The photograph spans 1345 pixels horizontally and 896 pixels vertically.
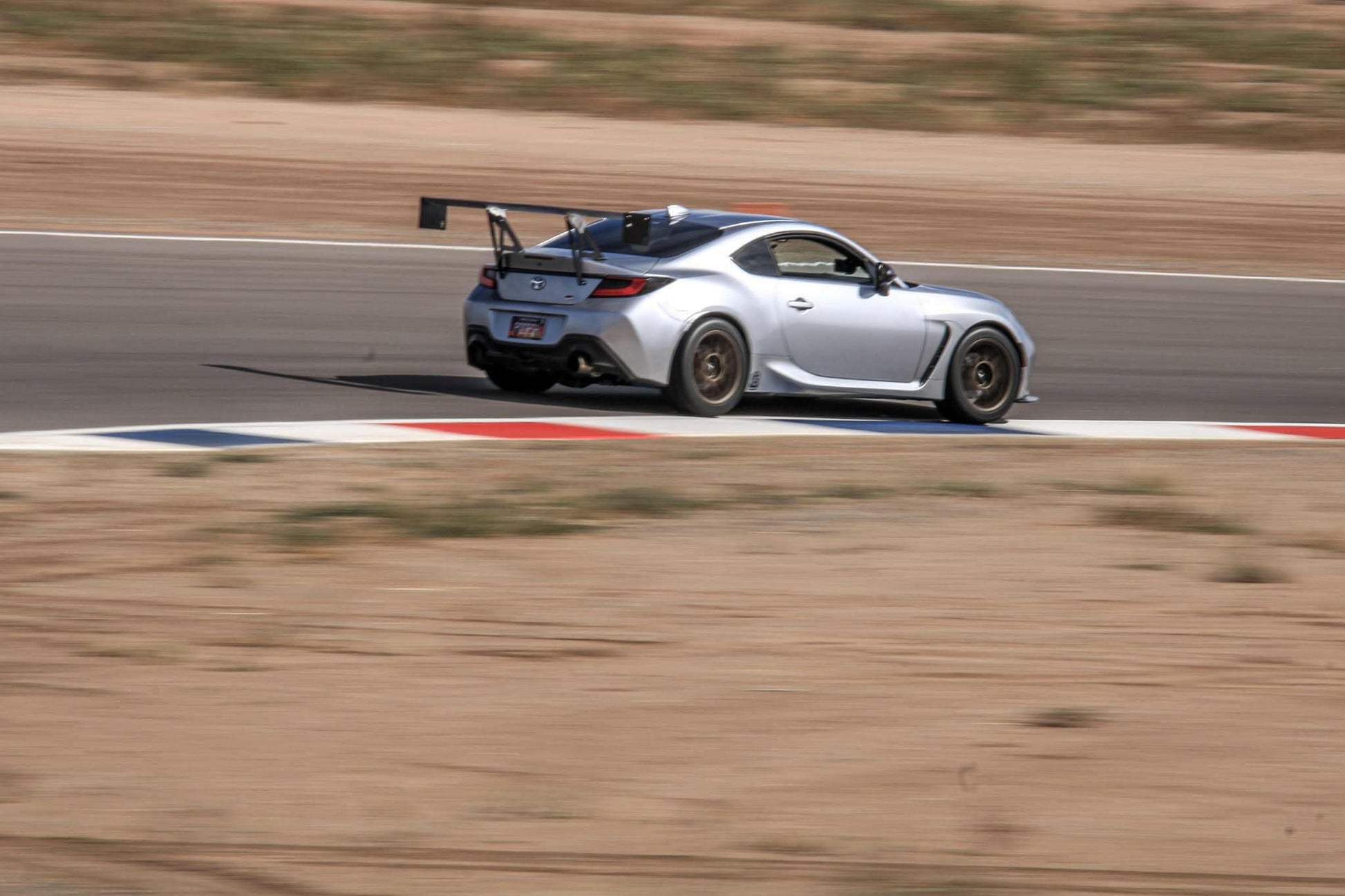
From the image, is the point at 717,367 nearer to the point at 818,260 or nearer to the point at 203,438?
the point at 818,260

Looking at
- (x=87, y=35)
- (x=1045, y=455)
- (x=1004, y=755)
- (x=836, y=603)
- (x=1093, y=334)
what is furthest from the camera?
(x=87, y=35)

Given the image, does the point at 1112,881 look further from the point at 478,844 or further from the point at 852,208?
the point at 852,208

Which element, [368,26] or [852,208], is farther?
[368,26]

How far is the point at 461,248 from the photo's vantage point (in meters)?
19.5

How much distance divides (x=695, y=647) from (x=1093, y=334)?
36.2 feet

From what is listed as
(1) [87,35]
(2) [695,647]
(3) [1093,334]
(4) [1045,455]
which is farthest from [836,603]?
(1) [87,35]

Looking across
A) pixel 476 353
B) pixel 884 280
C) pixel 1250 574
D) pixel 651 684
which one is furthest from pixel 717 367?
pixel 651 684

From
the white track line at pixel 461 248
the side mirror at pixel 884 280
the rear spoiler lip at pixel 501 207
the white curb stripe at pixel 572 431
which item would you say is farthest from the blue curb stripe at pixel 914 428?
the white track line at pixel 461 248

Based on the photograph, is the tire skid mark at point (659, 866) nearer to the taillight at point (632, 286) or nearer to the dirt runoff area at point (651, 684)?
the dirt runoff area at point (651, 684)

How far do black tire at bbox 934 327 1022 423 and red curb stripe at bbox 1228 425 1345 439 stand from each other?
1.55 metres

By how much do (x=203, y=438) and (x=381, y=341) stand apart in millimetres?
4496

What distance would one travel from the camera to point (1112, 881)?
4449 mm

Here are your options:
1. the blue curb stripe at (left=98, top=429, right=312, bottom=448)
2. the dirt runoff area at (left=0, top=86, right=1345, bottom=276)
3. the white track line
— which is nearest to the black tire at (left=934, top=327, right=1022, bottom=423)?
the blue curb stripe at (left=98, top=429, right=312, bottom=448)

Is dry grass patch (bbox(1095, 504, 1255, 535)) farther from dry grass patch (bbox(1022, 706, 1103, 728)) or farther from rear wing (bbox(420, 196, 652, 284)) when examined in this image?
rear wing (bbox(420, 196, 652, 284))
